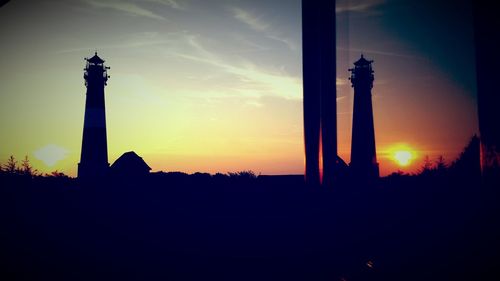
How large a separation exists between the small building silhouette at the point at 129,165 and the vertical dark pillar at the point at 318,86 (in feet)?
67.4

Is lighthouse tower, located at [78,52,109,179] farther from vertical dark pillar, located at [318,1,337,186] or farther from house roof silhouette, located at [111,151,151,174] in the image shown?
vertical dark pillar, located at [318,1,337,186]

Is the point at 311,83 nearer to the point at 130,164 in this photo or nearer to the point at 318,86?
the point at 318,86

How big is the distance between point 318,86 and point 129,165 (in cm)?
2169

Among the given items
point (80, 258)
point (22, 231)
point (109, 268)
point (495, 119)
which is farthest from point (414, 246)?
point (22, 231)

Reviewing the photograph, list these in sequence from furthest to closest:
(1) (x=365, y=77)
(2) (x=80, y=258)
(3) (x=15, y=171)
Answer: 1. (1) (x=365, y=77)
2. (3) (x=15, y=171)
3. (2) (x=80, y=258)

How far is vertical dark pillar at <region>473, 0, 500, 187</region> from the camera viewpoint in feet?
8.51

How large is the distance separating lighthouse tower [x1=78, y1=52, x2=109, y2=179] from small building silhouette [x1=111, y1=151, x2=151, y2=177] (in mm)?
1497

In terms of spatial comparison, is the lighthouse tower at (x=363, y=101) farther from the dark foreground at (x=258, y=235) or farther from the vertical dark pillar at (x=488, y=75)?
the vertical dark pillar at (x=488, y=75)

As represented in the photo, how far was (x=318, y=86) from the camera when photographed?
3029mm

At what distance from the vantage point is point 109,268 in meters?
3.91

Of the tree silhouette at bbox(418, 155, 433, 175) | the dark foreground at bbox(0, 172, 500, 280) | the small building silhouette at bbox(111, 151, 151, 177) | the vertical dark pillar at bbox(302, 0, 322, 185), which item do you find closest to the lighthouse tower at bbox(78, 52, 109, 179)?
the small building silhouette at bbox(111, 151, 151, 177)

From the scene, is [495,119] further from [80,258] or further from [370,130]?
[370,130]

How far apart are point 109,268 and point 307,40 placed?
3.15 meters

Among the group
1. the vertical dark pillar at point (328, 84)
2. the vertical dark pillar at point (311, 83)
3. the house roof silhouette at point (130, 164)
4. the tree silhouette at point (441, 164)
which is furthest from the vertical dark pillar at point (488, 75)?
the house roof silhouette at point (130, 164)
